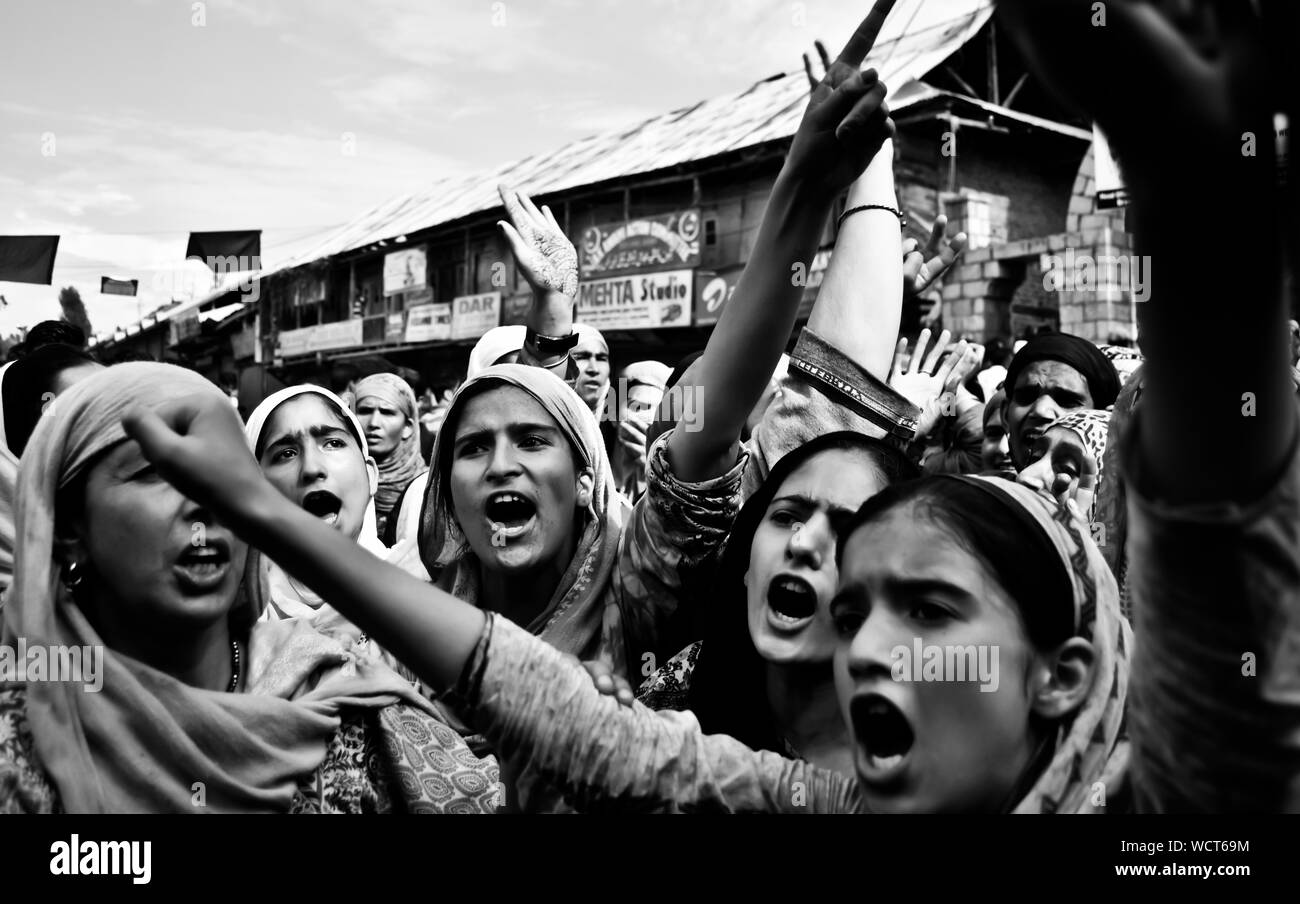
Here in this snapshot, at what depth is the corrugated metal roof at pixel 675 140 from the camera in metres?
16.5

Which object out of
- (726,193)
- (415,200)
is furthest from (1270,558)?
(415,200)

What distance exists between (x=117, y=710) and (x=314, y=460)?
Answer: 1.47 meters

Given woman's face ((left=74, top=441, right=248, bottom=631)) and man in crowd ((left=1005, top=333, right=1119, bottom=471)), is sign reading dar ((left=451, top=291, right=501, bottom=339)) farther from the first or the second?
woman's face ((left=74, top=441, right=248, bottom=631))

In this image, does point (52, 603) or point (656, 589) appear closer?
point (52, 603)

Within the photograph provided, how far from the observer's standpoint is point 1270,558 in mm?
793

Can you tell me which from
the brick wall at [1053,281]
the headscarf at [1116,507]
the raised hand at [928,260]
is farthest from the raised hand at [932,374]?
the brick wall at [1053,281]

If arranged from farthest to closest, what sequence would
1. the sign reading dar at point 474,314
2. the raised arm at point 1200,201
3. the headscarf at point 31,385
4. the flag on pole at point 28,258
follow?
the sign reading dar at point 474,314 → the flag on pole at point 28,258 → the headscarf at point 31,385 → the raised arm at point 1200,201

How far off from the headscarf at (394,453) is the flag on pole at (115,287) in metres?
20.3

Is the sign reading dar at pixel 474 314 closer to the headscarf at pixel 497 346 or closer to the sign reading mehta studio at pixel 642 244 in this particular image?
the sign reading mehta studio at pixel 642 244

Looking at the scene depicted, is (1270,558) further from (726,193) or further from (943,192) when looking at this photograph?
(726,193)

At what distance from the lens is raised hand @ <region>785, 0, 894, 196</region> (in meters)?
1.61

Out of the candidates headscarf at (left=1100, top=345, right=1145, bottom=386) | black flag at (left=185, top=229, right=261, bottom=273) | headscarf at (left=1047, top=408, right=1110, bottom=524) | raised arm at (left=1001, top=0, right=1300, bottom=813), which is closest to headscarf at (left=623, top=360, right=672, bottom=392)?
headscarf at (left=1100, top=345, right=1145, bottom=386)

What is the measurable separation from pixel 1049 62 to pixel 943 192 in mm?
16290

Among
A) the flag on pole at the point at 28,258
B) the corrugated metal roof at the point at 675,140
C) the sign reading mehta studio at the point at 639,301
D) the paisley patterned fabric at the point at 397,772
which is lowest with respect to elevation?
the paisley patterned fabric at the point at 397,772
